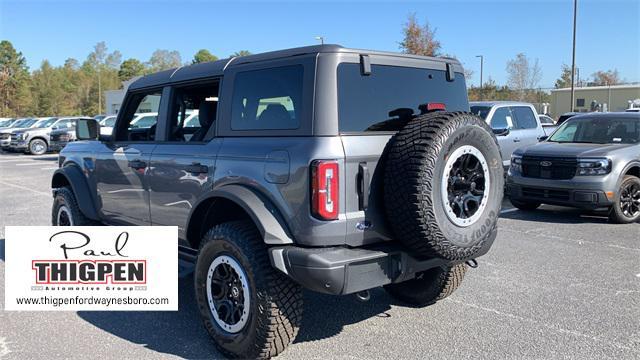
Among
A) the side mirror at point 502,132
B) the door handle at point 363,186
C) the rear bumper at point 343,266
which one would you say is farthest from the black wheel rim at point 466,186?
the side mirror at point 502,132

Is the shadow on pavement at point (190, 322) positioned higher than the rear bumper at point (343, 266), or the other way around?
the rear bumper at point (343, 266)

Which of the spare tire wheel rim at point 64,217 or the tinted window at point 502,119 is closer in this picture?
the spare tire wheel rim at point 64,217

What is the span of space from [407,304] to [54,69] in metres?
101

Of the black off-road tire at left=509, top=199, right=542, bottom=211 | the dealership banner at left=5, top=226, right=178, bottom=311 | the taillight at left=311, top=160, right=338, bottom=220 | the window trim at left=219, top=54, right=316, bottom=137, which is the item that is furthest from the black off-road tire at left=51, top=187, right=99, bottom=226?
the black off-road tire at left=509, top=199, right=542, bottom=211

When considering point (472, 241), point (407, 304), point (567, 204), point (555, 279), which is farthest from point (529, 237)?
point (472, 241)

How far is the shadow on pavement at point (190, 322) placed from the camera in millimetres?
3861

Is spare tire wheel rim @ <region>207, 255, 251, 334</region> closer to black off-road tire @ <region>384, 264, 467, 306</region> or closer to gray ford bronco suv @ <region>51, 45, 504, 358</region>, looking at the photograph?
gray ford bronco suv @ <region>51, 45, 504, 358</region>

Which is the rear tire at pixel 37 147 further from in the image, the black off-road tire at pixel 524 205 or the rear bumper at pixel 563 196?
the rear bumper at pixel 563 196

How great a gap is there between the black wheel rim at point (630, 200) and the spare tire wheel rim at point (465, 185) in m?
5.55

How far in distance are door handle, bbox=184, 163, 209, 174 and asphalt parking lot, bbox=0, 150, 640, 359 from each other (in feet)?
3.91

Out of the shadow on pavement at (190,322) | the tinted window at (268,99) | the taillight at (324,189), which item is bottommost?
the shadow on pavement at (190,322)

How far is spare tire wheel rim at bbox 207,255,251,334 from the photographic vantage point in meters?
3.53

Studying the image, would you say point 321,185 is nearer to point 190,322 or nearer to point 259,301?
point 259,301

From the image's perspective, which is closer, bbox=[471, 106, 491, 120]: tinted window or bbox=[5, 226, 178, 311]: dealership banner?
bbox=[5, 226, 178, 311]: dealership banner
